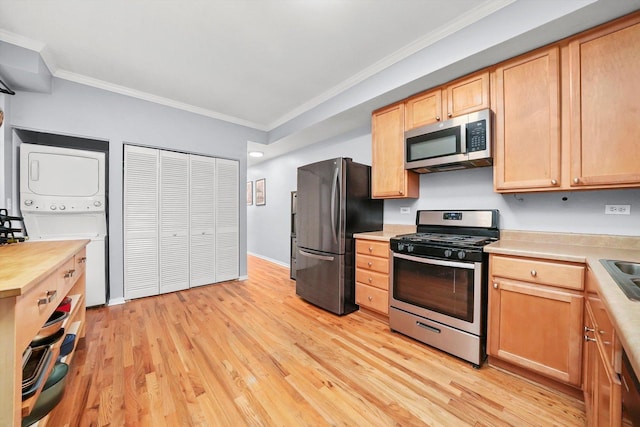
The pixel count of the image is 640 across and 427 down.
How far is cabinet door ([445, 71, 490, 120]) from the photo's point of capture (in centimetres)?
205

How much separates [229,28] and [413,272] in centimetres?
264

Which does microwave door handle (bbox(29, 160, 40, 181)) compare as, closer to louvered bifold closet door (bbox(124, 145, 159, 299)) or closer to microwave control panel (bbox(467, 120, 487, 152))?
louvered bifold closet door (bbox(124, 145, 159, 299))

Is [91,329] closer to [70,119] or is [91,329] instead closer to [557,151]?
[70,119]

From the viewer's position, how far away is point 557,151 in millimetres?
1737

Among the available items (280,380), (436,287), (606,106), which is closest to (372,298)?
(436,287)

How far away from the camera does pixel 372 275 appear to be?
2.61 m

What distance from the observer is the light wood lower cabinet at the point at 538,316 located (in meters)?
1.47

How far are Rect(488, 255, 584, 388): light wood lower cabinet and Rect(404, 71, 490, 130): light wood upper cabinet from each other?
4.29ft

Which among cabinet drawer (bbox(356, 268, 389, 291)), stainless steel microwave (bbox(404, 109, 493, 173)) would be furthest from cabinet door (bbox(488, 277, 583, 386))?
stainless steel microwave (bbox(404, 109, 493, 173))

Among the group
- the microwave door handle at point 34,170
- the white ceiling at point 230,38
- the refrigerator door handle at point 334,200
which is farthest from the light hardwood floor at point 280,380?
the white ceiling at point 230,38

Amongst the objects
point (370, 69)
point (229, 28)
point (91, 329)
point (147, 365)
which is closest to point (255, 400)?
point (147, 365)

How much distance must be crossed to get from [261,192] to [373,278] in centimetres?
390

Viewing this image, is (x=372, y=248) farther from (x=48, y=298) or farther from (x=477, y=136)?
(x=48, y=298)

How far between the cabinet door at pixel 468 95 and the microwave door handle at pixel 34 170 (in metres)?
4.14
